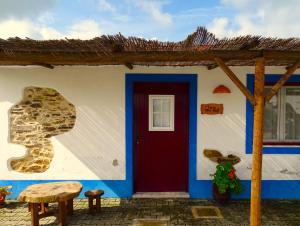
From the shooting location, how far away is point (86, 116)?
5.89 metres

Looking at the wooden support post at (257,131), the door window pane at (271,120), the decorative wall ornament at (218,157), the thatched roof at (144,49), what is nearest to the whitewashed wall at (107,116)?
the decorative wall ornament at (218,157)

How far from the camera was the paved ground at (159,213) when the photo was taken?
189 inches

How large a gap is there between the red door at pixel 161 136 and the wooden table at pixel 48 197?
1807 mm

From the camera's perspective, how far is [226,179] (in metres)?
5.50

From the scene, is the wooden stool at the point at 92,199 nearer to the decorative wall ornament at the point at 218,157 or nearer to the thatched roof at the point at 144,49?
the decorative wall ornament at the point at 218,157

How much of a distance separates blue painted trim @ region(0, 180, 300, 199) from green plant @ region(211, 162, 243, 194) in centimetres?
40

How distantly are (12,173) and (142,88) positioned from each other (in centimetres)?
343

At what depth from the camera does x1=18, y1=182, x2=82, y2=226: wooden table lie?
432 cm

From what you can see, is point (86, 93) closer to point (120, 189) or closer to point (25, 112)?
point (25, 112)

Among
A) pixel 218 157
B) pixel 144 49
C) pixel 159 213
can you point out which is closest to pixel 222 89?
pixel 218 157

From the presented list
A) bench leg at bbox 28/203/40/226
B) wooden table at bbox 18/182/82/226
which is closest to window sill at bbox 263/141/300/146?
wooden table at bbox 18/182/82/226

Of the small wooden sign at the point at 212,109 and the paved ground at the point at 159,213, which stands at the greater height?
the small wooden sign at the point at 212,109

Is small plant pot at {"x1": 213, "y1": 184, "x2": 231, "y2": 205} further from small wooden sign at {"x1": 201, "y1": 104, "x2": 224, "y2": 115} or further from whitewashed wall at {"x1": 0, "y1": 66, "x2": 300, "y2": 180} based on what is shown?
small wooden sign at {"x1": 201, "y1": 104, "x2": 224, "y2": 115}

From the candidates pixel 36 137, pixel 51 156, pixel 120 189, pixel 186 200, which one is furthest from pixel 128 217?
pixel 36 137
